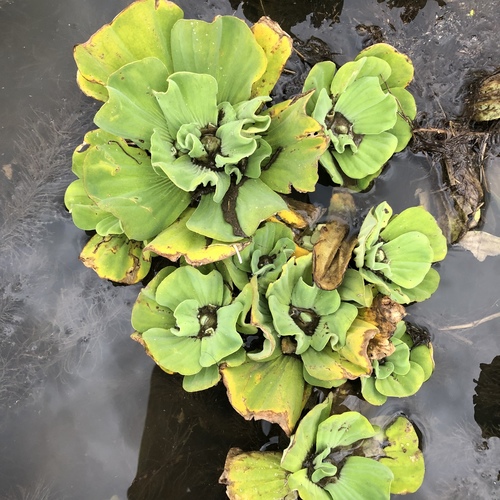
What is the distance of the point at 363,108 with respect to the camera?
80.4 inches

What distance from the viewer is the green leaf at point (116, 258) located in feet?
6.82

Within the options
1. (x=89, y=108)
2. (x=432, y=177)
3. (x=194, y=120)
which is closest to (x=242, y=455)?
(x=194, y=120)

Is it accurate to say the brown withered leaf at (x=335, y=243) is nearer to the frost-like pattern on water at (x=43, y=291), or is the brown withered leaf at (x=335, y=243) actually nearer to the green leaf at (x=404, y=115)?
the green leaf at (x=404, y=115)

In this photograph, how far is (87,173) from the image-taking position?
1.81m

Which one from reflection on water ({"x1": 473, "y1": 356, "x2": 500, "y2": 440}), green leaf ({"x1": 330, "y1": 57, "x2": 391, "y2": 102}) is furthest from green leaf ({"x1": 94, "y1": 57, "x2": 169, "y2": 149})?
reflection on water ({"x1": 473, "y1": 356, "x2": 500, "y2": 440})

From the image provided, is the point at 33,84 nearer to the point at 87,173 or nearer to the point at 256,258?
the point at 87,173

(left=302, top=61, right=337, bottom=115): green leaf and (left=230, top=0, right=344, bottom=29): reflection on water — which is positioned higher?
(left=230, top=0, right=344, bottom=29): reflection on water

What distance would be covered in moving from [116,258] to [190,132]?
24.4 inches

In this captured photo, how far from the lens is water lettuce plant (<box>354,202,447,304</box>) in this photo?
2.01m

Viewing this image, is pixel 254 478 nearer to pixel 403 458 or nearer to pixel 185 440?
pixel 185 440

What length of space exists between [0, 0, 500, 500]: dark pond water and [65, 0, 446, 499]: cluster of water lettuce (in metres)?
0.26

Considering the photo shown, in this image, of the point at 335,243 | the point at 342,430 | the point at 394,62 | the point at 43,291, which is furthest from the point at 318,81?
the point at 43,291

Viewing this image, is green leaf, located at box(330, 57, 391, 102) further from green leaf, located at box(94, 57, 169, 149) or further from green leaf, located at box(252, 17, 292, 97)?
green leaf, located at box(94, 57, 169, 149)

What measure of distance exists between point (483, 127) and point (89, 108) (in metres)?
1.85
